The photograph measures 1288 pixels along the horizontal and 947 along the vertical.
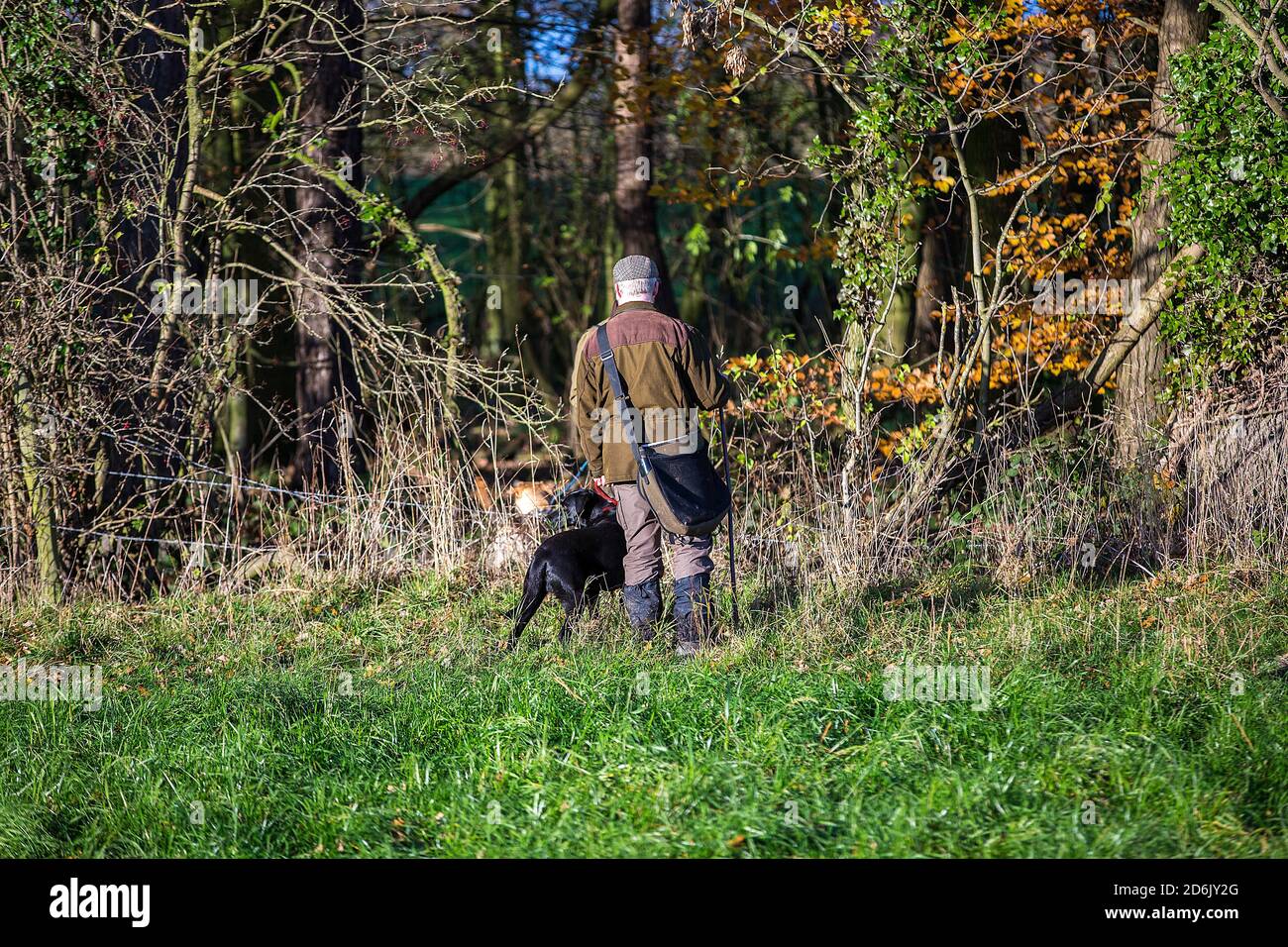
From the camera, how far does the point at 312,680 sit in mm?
5789

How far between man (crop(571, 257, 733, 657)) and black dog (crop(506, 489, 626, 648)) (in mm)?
93

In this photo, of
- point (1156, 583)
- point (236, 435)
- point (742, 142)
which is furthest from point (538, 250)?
point (1156, 583)

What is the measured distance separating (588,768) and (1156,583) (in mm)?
3836

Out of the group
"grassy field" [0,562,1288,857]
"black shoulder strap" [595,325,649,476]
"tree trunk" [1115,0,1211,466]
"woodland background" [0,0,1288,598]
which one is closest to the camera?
"grassy field" [0,562,1288,857]

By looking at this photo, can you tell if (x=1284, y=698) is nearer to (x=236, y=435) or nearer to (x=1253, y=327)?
(x=1253, y=327)

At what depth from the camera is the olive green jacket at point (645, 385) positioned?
5.87 metres

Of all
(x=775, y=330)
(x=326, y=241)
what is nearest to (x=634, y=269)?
(x=775, y=330)

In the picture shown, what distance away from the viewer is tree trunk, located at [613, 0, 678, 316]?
508 inches

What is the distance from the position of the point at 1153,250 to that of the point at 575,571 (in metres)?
5.75

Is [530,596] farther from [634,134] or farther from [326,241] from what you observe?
[634,134]

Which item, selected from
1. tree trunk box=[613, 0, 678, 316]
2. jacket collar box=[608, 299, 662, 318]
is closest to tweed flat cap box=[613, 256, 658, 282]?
jacket collar box=[608, 299, 662, 318]

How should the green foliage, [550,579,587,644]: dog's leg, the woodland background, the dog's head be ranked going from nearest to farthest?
[550,579,587,644]: dog's leg < the dog's head < the woodland background < the green foliage

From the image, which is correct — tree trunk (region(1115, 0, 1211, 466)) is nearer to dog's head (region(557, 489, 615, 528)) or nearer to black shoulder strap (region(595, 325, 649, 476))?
dog's head (region(557, 489, 615, 528))

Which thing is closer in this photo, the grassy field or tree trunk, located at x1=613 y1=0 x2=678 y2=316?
the grassy field
